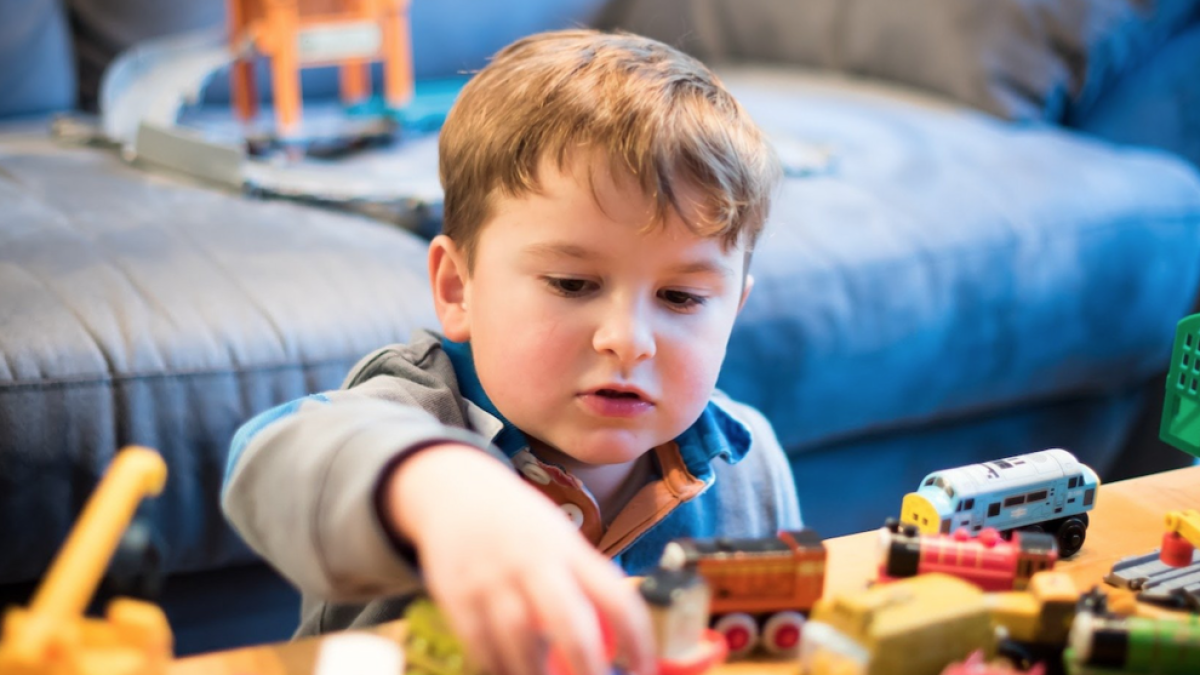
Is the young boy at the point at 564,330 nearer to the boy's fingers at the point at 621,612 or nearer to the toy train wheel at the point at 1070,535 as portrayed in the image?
the boy's fingers at the point at 621,612

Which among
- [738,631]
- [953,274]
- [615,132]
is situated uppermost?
[615,132]

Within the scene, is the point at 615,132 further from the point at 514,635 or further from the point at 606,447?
the point at 514,635

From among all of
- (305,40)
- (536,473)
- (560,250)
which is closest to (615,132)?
(560,250)

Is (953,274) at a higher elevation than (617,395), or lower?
lower

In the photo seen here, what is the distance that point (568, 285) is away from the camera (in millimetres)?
658

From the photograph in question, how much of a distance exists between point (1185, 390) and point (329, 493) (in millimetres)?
467

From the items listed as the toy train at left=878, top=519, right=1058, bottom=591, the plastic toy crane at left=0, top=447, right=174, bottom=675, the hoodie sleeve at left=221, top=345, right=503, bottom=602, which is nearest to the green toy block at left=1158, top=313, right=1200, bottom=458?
the toy train at left=878, top=519, right=1058, bottom=591

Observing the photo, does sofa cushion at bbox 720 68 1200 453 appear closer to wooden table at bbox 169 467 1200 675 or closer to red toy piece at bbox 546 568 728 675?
wooden table at bbox 169 467 1200 675

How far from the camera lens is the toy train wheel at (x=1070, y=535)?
0.60m

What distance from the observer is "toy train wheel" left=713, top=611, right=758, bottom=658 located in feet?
1.60

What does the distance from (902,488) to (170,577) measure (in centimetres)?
75

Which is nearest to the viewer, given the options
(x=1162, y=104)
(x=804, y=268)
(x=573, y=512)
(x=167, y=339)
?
(x=573, y=512)

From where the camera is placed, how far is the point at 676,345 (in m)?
0.66

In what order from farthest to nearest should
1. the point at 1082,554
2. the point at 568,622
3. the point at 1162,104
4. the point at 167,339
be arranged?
the point at 1162,104 < the point at 167,339 < the point at 1082,554 < the point at 568,622
